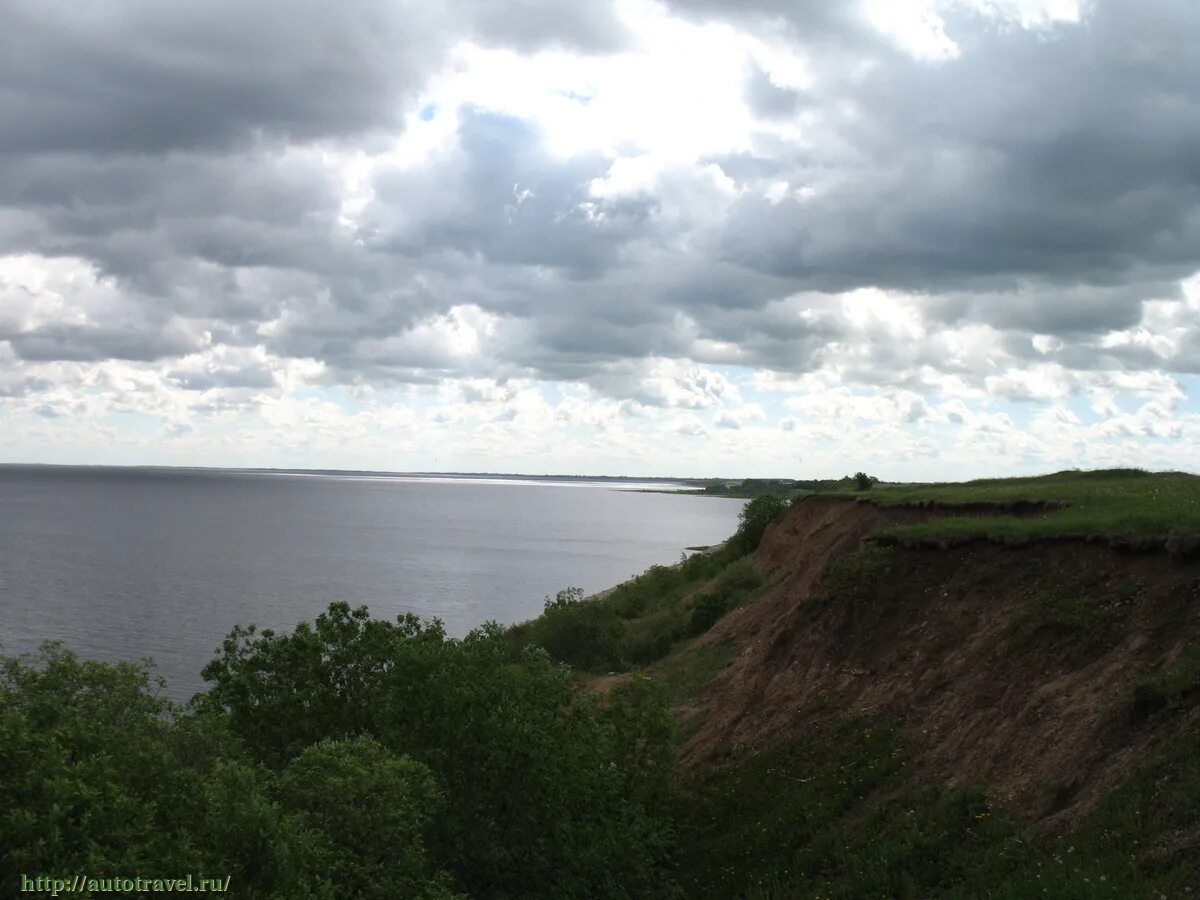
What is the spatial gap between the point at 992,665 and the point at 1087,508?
22.5ft

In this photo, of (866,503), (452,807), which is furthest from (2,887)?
(866,503)

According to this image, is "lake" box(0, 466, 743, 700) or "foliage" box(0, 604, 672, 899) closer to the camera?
"foliage" box(0, 604, 672, 899)

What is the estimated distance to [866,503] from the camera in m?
45.5

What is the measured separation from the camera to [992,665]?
25.4 meters

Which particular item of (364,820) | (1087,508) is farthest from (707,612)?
(364,820)

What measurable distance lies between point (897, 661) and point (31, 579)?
290ft

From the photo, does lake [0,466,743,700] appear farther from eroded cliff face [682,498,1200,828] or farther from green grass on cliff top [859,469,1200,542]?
green grass on cliff top [859,469,1200,542]

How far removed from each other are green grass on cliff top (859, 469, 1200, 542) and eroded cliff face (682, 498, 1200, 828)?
0.51 meters

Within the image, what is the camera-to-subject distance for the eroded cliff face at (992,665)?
66.7 ft

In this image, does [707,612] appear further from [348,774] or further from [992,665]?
[348,774]

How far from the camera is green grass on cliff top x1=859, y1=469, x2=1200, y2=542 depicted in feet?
82.0

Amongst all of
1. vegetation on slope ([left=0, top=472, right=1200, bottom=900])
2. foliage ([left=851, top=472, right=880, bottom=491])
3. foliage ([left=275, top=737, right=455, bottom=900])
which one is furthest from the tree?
foliage ([left=275, top=737, right=455, bottom=900])

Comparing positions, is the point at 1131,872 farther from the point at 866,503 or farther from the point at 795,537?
the point at 795,537

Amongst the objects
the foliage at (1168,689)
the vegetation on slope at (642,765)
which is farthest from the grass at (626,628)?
the foliage at (1168,689)
